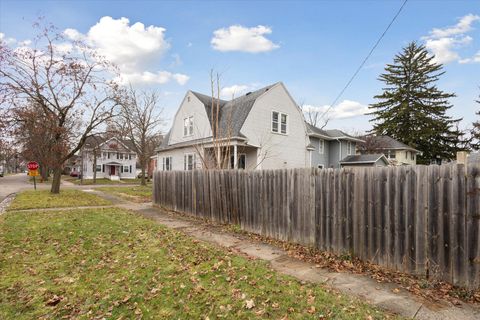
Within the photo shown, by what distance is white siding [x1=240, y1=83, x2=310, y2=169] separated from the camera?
59.3 ft

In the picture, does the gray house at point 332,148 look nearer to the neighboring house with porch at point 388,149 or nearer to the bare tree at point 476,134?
the neighboring house with porch at point 388,149

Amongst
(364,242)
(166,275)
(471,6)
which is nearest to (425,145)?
(471,6)

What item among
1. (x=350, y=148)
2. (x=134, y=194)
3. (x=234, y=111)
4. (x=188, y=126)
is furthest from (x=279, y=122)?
(x=350, y=148)

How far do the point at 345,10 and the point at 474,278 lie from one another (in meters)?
10.0

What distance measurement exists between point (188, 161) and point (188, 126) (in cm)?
280

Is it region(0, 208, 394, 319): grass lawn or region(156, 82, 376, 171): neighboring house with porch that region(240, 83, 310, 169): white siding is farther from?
region(0, 208, 394, 319): grass lawn

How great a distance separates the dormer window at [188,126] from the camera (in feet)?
67.8

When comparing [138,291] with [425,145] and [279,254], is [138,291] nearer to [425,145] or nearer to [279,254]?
[279,254]

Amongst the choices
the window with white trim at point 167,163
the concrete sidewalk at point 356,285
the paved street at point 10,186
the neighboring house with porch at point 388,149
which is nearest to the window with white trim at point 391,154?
the neighboring house with porch at point 388,149

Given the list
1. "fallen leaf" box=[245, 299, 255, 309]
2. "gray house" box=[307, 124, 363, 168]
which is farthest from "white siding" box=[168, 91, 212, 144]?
"fallen leaf" box=[245, 299, 255, 309]

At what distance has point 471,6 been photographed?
8.52m

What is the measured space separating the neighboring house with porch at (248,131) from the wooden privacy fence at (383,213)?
9.14 m

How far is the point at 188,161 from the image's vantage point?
20359mm

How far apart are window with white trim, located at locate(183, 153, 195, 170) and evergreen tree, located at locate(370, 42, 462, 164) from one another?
38055 mm
